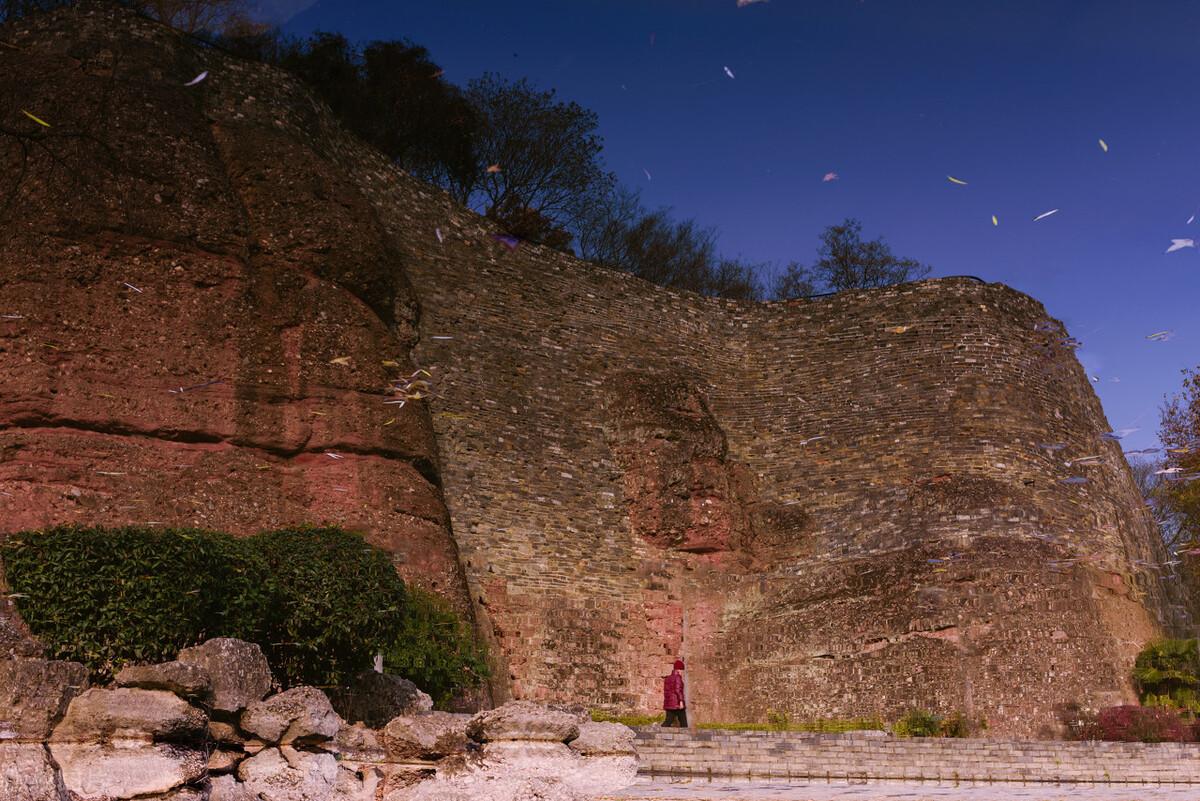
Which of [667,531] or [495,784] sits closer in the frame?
[495,784]

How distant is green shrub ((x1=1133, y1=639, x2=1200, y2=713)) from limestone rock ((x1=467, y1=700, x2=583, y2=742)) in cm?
1185

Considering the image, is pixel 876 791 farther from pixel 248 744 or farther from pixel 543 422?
pixel 543 422

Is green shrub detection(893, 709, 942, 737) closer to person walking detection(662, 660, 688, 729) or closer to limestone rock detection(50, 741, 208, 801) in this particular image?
person walking detection(662, 660, 688, 729)

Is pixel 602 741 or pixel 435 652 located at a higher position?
pixel 435 652

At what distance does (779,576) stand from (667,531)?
1.87 metres

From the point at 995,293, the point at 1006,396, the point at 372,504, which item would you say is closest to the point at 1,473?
the point at 372,504

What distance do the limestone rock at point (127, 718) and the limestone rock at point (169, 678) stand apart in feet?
0.27

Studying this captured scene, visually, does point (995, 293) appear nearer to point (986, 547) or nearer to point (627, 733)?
point (986, 547)

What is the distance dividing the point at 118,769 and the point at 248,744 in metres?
1.02

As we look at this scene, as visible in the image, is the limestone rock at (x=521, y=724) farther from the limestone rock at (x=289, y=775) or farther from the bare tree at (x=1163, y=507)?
the bare tree at (x=1163, y=507)

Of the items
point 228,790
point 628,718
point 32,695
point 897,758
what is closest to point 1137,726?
point 897,758

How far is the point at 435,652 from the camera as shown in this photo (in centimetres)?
1331

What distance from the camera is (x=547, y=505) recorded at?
743 inches

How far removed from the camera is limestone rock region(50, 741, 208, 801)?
7609 millimetres
